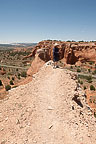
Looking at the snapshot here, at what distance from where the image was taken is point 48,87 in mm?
7965

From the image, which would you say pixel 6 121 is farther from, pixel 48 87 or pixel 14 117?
pixel 48 87

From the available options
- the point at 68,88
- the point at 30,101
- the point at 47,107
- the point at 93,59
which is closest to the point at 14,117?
the point at 30,101

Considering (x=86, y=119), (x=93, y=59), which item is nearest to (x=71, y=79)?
(x=86, y=119)

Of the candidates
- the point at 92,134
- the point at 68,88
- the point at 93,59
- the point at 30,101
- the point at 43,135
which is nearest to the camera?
the point at 43,135

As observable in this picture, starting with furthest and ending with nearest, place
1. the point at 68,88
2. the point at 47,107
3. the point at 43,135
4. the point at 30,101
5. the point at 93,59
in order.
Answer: the point at 93,59 < the point at 68,88 < the point at 30,101 < the point at 47,107 < the point at 43,135

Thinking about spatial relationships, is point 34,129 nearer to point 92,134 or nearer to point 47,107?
point 47,107

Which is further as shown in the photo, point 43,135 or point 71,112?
point 71,112

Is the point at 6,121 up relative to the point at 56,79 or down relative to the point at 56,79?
down

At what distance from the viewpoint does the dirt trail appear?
16.3 ft

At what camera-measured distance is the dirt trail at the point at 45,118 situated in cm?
498

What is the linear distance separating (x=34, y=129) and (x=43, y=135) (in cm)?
44

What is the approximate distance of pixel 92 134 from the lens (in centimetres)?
579

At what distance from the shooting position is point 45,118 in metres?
5.66

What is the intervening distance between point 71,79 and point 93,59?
3356cm
